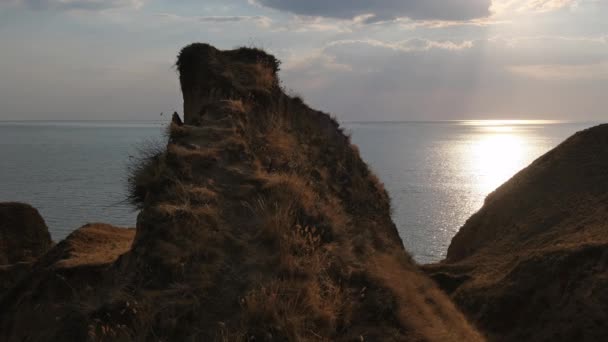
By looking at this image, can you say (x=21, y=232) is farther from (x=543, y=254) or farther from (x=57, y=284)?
(x=543, y=254)

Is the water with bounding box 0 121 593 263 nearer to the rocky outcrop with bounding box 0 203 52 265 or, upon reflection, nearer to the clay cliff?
the rocky outcrop with bounding box 0 203 52 265

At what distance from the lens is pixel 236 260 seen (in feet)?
27.4

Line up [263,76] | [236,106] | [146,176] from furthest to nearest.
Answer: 1. [263,76]
2. [236,106]
3. [146,176]

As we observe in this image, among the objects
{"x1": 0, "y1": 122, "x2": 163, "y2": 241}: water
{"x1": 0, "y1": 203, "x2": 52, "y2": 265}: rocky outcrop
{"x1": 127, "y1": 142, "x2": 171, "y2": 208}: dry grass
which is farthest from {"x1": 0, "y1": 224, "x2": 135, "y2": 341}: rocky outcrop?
{"x1": 0, "y1": 122, "x2": 163, "y2": 241}: water

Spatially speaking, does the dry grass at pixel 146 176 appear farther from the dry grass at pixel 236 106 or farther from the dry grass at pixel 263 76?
the dry grass at pixel 263 76

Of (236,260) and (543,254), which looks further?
(543,254)

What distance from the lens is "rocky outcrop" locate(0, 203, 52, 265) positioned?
64.3 ft

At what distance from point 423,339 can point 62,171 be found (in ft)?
224

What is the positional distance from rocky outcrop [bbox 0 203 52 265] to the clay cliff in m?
6.59

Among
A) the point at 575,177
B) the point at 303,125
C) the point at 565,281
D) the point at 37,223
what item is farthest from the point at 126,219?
the point at 565,281

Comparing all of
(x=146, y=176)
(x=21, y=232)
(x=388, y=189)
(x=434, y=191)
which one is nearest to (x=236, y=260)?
(x=146, y=176)

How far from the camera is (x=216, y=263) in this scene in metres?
8.09

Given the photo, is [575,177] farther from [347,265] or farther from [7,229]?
[7,229]

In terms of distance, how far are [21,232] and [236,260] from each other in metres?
14.8
